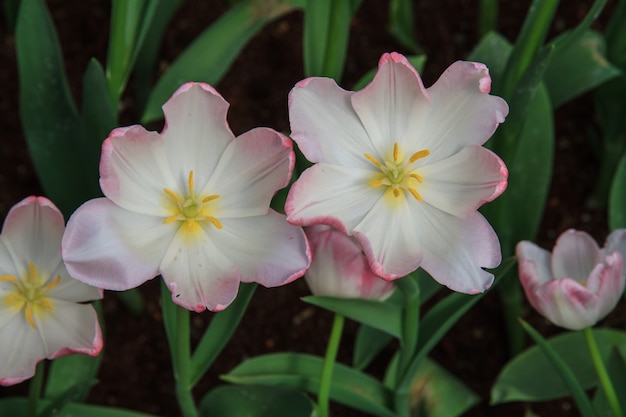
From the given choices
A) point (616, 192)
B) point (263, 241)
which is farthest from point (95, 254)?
point (616, 192)

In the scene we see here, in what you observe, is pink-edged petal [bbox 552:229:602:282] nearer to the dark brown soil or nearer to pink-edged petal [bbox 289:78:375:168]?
pink-edged petal [bbox 289:78:375:168]

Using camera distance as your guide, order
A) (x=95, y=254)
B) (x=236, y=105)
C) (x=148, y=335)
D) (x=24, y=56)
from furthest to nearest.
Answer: (x=236, y=105) → (x=148, y=335) → (x=24, y=56) → (x=95, y=254)

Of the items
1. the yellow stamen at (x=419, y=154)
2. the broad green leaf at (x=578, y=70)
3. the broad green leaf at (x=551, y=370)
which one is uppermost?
the yellow stamen at (x=419, y=154)

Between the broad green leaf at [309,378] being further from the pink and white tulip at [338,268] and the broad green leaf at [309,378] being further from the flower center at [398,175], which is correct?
Answer: the flower center at [398,175]

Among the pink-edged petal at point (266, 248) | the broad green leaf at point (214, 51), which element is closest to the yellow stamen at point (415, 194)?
the pink-edged petal at point (266, 248)

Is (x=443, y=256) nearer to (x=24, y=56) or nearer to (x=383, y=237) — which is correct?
(x=383, y=237)

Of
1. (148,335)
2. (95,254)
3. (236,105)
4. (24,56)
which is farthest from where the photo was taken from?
(236,105)

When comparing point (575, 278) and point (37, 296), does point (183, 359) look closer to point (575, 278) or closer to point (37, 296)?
point (37, 296)
